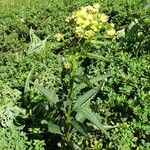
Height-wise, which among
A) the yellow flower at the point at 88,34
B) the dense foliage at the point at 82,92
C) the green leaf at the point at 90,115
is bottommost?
the dense foliage at the point at 82,92

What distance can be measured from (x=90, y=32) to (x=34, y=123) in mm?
1556

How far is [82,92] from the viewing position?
5.22m

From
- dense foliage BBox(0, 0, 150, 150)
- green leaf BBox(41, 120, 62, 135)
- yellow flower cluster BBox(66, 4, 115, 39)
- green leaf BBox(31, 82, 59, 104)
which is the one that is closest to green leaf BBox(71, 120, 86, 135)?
dense foliage BBox(0, 0, 150, 150)

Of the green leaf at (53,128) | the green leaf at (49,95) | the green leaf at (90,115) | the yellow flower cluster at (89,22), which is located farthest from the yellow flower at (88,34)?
the green leaf at (53,128)

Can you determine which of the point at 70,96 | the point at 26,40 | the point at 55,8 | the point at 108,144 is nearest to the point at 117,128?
the point at 108,144

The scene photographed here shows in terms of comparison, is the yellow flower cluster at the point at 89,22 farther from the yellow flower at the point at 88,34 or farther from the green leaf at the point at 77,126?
the green leaf at the point at 77,126

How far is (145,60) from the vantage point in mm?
5566

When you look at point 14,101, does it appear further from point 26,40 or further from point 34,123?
point 26,40

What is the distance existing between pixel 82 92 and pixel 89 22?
1434mm

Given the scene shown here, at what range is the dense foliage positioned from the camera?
4.23 m

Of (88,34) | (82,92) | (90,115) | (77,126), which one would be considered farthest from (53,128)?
(88,34)

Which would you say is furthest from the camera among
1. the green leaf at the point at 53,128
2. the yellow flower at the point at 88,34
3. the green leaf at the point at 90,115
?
the green leaf at the point at 53,128

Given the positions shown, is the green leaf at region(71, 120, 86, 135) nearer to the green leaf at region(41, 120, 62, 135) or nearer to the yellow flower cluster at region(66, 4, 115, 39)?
the green leaf at region(41, 120, 62, 135)

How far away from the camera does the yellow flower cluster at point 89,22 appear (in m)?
3.92
